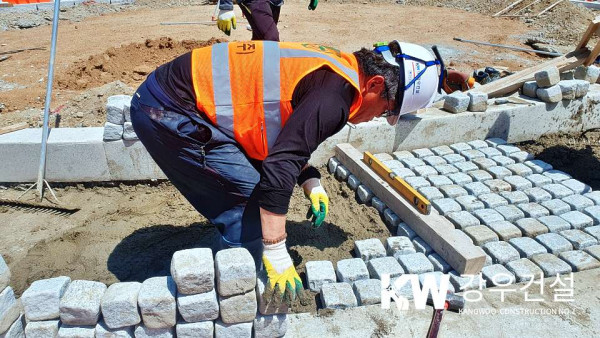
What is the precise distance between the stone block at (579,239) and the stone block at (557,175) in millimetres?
973

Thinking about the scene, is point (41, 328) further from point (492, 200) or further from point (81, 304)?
point (492, 200)

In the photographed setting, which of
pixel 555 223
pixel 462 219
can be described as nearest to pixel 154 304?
pixel 462 219

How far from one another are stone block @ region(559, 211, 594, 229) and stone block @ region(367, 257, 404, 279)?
5.69ft

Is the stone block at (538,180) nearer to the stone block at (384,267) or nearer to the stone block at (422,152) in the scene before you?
the stone block at (422,152)

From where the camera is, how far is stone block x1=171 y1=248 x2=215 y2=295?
252cm

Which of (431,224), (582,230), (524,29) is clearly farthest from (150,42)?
(524,29)

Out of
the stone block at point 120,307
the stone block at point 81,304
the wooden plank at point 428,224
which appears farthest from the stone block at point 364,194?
the stone block at point 81,304

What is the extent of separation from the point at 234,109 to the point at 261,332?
1.28 m

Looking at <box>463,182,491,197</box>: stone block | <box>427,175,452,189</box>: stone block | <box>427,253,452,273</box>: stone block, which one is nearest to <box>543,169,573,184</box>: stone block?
<box>463,182,491,197</box>: stone block

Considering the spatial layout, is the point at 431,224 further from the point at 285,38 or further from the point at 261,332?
the point at 285,38

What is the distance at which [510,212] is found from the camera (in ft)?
14.2

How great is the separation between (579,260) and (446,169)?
65.3 inches

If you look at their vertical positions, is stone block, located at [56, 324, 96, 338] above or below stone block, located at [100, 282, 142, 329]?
Answer: below

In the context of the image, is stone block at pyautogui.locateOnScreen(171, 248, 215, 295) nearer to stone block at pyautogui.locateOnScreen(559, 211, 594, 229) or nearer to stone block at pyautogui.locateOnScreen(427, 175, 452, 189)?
stone block at pyautogui.locateOnScreen(427, 175, 452, 189)
